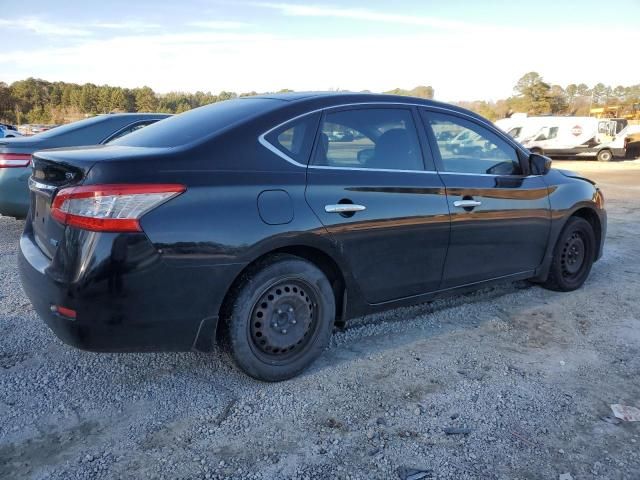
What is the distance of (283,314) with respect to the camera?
314 centimetres

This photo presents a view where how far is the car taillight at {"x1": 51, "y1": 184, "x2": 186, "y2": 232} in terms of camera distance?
255 cm

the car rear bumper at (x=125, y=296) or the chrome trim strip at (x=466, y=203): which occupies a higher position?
the chrome trim strip at (x=466, y=203)

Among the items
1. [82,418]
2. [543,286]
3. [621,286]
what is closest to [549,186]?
[543,286]

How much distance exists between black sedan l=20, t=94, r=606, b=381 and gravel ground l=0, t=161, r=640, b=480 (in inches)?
13.4

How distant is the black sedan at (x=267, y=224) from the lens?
2.61m

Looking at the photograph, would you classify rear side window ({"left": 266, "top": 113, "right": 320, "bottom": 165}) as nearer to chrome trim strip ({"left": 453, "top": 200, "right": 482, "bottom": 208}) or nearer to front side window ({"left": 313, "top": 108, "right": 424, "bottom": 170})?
front side window ({"left": 313, "top": 108, "right": 424, "bottom": 170})

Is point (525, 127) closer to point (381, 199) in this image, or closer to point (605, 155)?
point (605, 155)

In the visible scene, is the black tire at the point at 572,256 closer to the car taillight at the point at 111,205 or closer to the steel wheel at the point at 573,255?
the steel wheel at the point at 573,255

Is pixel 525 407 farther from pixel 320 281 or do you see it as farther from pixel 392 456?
pixel 320 281

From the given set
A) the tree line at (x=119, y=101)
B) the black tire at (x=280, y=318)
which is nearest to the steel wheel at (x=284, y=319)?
the black tire at (x=280, y=318)

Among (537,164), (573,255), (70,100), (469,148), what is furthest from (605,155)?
(70,100)

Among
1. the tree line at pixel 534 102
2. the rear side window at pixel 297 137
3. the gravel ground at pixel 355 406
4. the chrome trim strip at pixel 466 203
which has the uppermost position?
the tree line at pixel 534 102

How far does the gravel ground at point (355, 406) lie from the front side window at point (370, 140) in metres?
1.27

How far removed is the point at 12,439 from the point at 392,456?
1826mm
